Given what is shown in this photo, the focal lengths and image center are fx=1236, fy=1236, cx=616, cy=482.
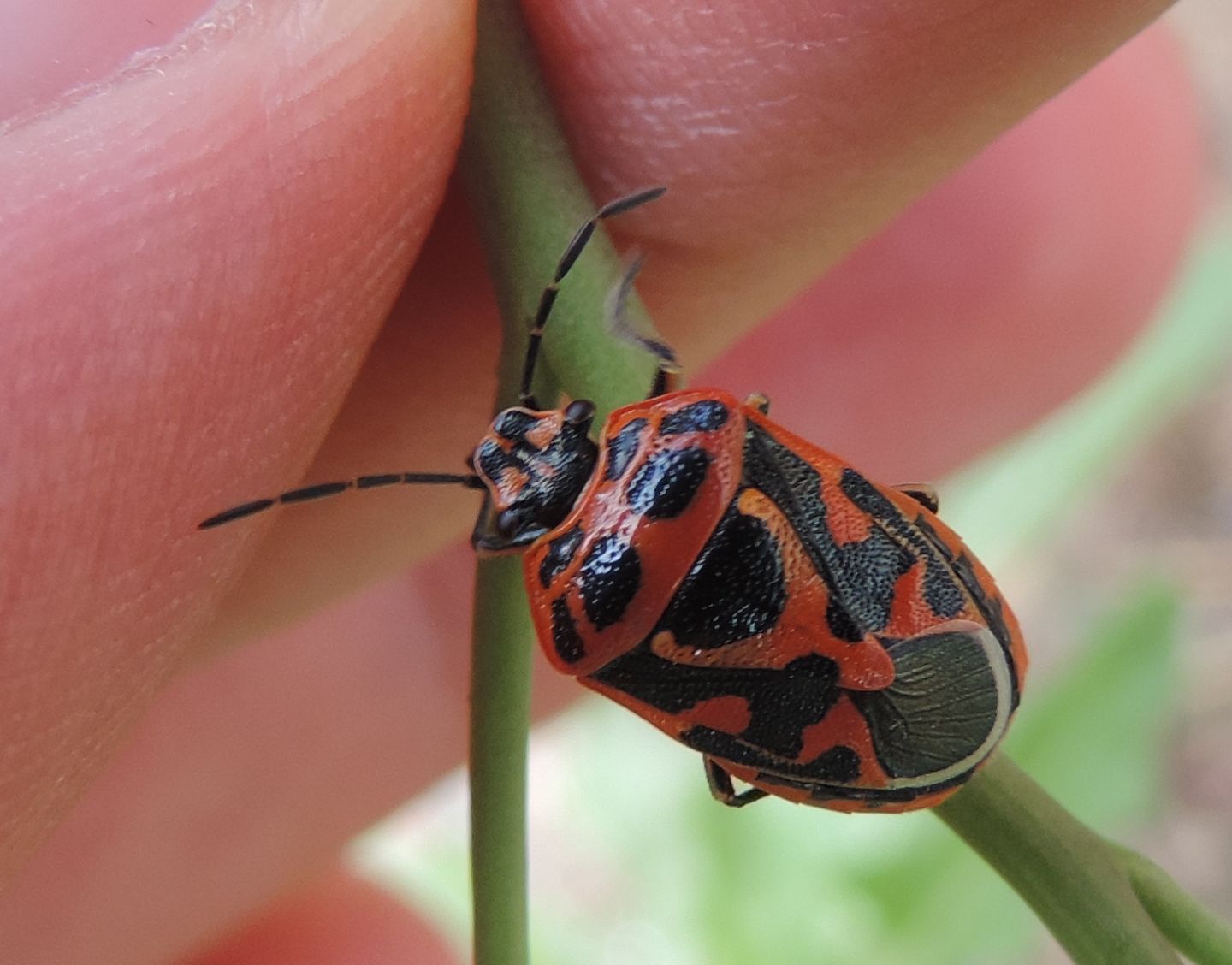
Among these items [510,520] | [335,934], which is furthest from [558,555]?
[335,934]

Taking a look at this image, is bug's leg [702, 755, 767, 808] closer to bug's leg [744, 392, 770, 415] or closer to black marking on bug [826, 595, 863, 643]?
black marking on bug [826, 595, 863, 643]

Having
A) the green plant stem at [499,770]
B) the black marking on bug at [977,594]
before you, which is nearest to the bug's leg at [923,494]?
the black marking on bug at [977,594]

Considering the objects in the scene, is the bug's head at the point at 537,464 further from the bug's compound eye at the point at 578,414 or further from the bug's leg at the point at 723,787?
the bug's leg at the point at 723,787

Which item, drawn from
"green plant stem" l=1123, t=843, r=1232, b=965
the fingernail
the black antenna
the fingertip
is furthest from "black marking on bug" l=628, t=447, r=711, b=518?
the fingertip

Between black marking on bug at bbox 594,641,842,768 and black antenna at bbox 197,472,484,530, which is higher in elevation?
black antenna at bbox 197,472,484,530

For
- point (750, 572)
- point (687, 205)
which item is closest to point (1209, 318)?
point (687, 205)

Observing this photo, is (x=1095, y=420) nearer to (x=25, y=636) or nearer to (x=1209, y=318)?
(x=1209, y=318)
